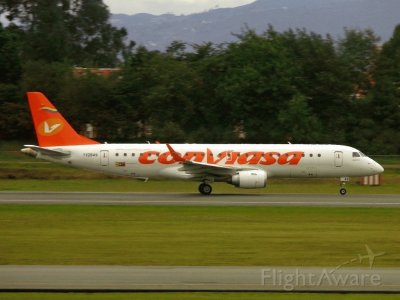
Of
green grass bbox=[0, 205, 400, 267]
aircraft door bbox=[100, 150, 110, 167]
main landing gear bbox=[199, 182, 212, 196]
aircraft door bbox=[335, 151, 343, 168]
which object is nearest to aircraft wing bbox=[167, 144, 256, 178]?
main landing gear bbox=[199, 182, 212, 196]

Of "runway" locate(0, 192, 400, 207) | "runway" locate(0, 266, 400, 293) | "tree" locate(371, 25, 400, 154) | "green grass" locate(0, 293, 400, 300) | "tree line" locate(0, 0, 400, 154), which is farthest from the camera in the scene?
"tree line" locate(0, 0, 400, 154)

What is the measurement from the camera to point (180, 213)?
3131 cm

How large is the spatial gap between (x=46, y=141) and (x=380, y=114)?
3536 cm

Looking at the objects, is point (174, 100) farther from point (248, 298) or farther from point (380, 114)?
point (248, 298)

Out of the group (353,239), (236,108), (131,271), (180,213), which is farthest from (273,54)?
(131,271)

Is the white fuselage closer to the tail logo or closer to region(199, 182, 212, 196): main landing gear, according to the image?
region(199, 182, 212, 196): main landing gear

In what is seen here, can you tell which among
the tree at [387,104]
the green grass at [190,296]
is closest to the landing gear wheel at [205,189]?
the green grass at [190,296]

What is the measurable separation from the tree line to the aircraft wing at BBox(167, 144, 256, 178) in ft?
76.7

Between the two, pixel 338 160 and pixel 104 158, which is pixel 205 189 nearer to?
pixel 104 158

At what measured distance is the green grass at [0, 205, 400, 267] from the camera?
2030 cm

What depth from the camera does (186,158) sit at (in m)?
41.3

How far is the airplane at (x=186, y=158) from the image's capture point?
134 ft

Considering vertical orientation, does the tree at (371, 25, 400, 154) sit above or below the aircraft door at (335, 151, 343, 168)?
above

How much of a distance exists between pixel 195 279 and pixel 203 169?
23634mm
